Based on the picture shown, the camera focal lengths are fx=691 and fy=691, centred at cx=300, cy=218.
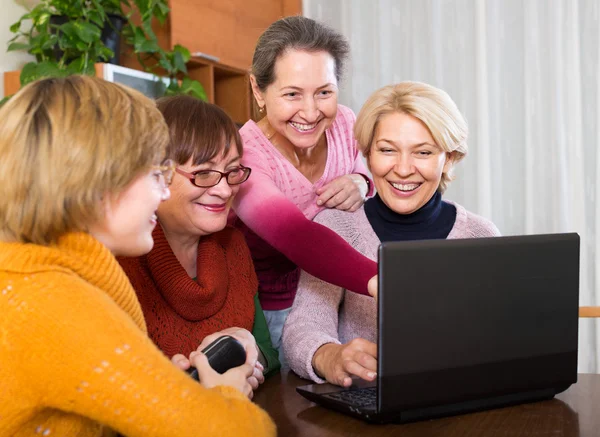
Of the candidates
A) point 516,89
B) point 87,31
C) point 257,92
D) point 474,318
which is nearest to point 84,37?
point 87,31

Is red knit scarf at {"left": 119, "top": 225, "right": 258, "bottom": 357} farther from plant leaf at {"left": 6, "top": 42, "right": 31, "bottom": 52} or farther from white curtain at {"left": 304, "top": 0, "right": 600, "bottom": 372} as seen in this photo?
white curtain at {"left": 304, "top": 0, "right": 600, "bottom": 372}

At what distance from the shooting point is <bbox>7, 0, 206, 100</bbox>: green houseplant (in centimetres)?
280

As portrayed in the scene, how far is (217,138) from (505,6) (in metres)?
2.33

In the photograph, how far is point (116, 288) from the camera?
0.88 meters

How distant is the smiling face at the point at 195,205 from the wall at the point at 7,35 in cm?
184

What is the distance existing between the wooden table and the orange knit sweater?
0.24 metres

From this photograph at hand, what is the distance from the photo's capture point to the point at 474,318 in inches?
40.6

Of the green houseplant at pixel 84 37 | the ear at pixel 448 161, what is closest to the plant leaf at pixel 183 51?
the green houseplant at pixel 84 37

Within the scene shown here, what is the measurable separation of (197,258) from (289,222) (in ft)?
0.69

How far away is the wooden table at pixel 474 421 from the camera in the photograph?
3.28ft

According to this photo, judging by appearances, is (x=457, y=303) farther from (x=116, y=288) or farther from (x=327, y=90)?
(x=327, y=90)

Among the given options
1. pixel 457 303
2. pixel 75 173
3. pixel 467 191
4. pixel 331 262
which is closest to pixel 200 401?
pixel 75 173

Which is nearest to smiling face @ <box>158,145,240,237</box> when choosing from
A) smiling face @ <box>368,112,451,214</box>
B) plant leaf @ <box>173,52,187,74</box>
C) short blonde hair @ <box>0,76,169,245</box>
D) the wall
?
smiling face @ <box>368,112,451,214</box>

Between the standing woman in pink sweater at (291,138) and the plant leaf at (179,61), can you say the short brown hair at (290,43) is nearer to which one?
the standing woman in pink sweater at (291,138)
